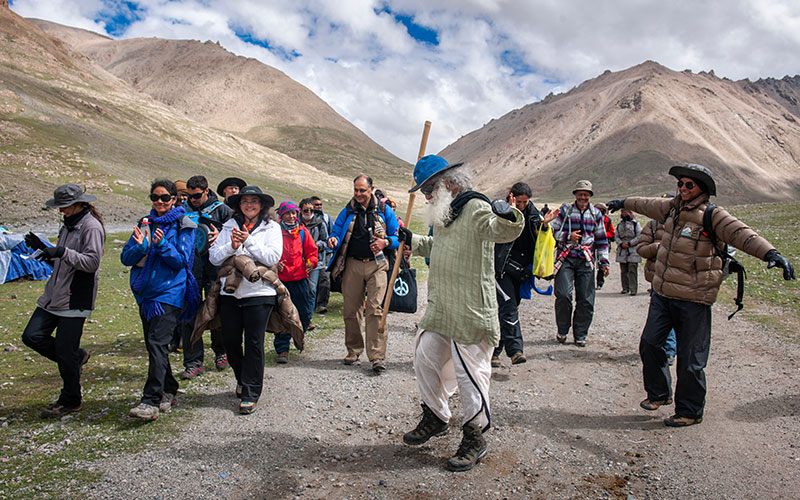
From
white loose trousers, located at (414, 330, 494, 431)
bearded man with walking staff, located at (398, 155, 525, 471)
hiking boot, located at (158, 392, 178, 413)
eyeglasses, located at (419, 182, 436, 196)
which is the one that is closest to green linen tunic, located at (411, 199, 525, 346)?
bearded man with walking staff, located at (398, 155, 525, 471)

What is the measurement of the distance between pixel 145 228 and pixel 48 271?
1176 centimetres

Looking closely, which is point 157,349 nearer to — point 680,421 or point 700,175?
point 680,421

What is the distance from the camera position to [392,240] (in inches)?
293

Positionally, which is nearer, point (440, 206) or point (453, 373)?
point (440, 206)

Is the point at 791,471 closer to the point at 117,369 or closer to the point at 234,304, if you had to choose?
the point at 234,304

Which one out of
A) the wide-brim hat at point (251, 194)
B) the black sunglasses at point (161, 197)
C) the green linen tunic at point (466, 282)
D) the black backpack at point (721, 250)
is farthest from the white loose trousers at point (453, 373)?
the black sunglasses at point (161, 197)

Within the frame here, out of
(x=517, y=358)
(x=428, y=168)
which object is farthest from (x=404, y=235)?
(x=517, y=358)

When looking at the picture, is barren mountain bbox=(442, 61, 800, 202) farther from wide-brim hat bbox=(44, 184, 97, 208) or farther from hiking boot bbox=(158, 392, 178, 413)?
wide-brim hat bbox=(44, 184, 97, 208)

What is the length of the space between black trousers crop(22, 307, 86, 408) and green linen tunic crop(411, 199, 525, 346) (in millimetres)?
3488

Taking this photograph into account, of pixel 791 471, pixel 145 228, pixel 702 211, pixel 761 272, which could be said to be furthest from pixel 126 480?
pixel 761 272

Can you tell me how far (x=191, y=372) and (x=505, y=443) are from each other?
13.2ft

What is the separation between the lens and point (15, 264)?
14.1m

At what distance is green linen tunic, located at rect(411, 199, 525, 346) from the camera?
4703 mm

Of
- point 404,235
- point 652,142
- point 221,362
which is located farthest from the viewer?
point 652,142
